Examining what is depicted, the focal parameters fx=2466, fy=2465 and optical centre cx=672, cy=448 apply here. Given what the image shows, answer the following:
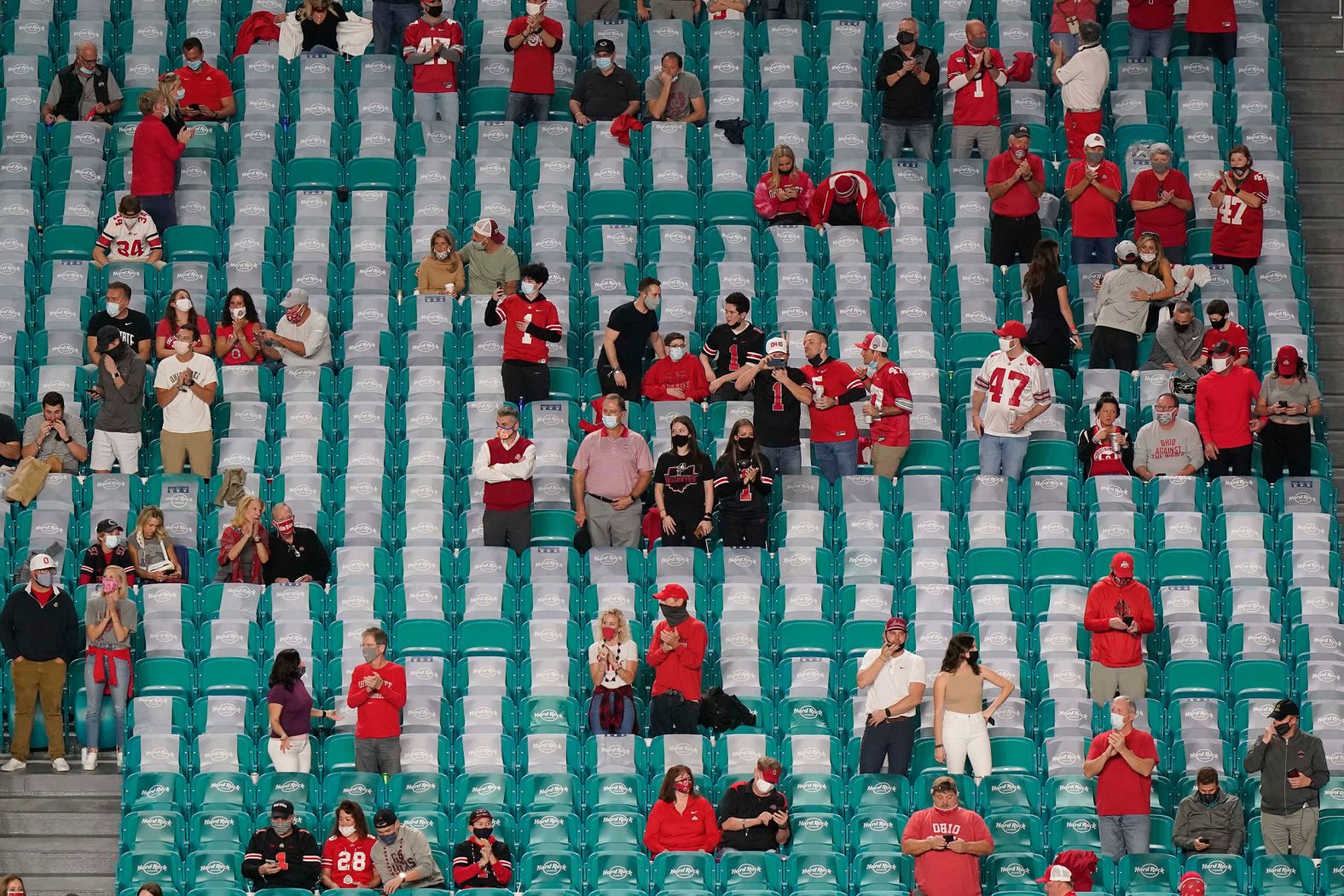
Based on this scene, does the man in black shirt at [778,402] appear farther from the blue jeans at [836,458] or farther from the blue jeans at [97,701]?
the blue jeans at [97,701]

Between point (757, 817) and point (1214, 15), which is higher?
point (1214, 15)

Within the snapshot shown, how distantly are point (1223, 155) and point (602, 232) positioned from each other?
572 centimetres

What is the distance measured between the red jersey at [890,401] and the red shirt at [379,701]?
444cm

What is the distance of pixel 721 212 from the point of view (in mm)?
21625

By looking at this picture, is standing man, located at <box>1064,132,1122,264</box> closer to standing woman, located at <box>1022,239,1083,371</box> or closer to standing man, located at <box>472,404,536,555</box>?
standing woman, located at <box>1022,239,1083,371</box>

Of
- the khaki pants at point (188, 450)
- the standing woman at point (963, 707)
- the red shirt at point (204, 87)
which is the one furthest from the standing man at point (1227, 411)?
the red shirt at point (204, 87)

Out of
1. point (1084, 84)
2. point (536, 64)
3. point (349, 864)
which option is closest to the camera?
point (349, 864)

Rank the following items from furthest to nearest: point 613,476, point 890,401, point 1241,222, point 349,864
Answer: point 1241,222, point 890,401, point 613,476, point 349,864

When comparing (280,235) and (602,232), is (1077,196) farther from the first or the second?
(280,235)

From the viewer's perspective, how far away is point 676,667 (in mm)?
17562

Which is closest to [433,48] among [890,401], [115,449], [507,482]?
[115,449]

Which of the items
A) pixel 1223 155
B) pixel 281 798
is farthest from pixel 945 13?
pixel 281 798

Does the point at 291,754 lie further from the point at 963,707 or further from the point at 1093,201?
the point at 1093,201

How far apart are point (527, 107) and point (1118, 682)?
8.09 metres
